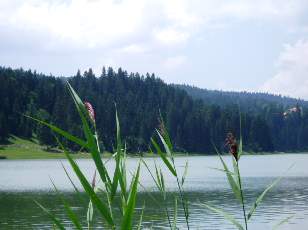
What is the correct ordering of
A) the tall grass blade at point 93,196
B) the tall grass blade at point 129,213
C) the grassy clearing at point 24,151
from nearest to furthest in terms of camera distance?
1. the tall grass blade at point 129,213
2. the tall grass blade at point 93,196
3. the grassy clearing at point 24,151

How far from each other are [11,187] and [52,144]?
4289 inches

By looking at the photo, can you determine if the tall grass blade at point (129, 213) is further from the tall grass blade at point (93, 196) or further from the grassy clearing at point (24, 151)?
the grassy clearing at point (24, 151)

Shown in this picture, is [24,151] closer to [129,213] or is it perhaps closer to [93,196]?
[93,196]

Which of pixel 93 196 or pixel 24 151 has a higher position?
pixel 93 196

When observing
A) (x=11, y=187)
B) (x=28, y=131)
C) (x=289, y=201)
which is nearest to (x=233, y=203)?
(x=289, y=201)

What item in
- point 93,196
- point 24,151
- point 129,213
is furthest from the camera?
point 24,151

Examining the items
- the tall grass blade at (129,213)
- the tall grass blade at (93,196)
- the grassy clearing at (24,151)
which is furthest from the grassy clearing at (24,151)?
the tall grass blade at (129,213)

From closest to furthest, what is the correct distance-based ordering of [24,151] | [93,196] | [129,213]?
1. [129,213]
2. [93,196]
3. [24,151]

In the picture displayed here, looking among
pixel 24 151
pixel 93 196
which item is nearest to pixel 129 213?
pixel 93 196

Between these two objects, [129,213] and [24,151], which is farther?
[24,151]

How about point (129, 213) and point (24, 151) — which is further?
point (24, 151)

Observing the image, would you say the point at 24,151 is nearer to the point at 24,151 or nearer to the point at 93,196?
the point at 24,151

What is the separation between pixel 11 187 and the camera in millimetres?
79938

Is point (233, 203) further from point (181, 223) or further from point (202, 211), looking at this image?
point (181, 223)
